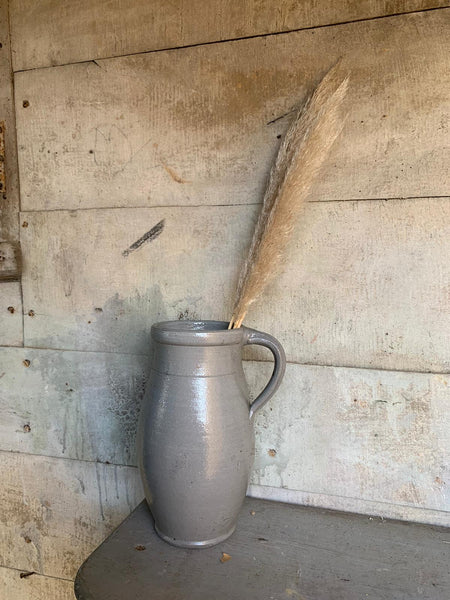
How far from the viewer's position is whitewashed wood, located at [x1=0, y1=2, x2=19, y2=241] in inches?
45.6

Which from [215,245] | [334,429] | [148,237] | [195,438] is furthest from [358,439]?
[148,237]

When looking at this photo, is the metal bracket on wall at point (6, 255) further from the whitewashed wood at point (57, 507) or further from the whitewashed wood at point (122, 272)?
the whitewashed wood at point (57, 507)

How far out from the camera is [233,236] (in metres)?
1.02

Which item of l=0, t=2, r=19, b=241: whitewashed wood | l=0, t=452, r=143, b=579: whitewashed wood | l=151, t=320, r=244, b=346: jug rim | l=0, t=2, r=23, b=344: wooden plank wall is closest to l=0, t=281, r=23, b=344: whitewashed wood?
l=0, t=2, r=23, b=344: wooden plank wall

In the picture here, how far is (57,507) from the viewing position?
1222mm

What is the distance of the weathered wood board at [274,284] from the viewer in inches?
36.6

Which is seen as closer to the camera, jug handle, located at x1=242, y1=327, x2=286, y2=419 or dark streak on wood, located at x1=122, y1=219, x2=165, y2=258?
jug handle, located at x1=242, y1=327, x2=286, y2=419

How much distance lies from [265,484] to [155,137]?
83 centimetres

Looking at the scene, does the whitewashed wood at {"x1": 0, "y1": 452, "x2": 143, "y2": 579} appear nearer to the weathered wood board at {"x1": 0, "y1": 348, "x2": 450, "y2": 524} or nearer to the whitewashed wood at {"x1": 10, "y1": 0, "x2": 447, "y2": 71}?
the weathered wood board at {"x1": 0, "y1": 348, "x2": 450, "y2": 524}

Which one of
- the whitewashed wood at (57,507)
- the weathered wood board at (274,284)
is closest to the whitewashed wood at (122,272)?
the weathered wood board at (274,284)

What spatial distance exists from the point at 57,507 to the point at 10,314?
528 millimetres

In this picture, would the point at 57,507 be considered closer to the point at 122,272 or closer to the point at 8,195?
the point at 122,272

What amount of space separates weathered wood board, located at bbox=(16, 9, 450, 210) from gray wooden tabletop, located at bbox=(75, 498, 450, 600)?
0.67 m

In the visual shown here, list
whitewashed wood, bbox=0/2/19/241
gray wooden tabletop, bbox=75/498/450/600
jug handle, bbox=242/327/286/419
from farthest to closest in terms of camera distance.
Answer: whitewashed wood, bbox=0/2/19/241 → jug handle, bbox=242/327/286/419 → gray wooden tabletop, bbox=75/498/450/600
